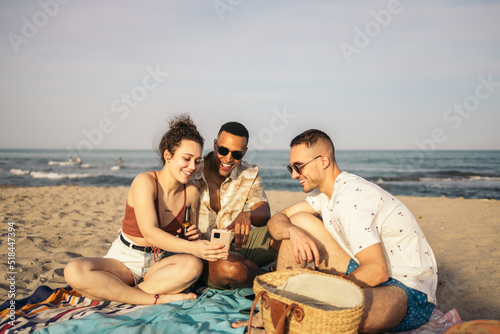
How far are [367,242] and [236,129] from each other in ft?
8.16

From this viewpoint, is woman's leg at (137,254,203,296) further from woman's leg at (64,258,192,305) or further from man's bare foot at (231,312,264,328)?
man's bare foot at (231,312,264,328)

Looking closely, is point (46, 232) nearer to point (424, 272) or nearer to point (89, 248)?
point (89, 248)

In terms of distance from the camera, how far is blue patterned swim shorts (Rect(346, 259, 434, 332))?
9.55ft

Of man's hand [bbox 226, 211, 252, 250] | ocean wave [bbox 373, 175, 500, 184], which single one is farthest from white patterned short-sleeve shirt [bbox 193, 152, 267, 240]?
ocean wave [bbox 373, 175, 500, 184]

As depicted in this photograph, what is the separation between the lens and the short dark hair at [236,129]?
4633 mm

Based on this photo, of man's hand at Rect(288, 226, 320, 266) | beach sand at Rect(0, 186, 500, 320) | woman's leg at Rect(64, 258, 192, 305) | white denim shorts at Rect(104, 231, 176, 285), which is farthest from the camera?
beach sand at Rect(0, 186, 500, 320)

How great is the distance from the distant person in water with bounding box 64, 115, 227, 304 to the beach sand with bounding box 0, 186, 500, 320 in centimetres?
103

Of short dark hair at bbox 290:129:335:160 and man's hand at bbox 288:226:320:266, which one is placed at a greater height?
short dark hair at bbox 290:129:335:160

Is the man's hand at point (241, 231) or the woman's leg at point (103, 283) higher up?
the man's hand at point (241, 231)

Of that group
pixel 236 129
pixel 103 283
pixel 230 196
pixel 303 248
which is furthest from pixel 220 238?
pixel 236 129

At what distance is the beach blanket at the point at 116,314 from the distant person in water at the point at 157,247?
0.16 metres

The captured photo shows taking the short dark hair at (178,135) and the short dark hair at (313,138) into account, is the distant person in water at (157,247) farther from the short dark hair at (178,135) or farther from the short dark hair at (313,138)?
the short dark hair at (313,138)

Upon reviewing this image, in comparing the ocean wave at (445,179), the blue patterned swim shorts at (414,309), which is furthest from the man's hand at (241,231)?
the ocean wave at (445,179)

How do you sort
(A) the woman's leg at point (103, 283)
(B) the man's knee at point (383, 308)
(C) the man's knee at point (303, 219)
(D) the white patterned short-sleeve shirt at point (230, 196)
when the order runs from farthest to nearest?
(D) the white patterned short-sleeve shirt at point (230, 196)
(C) the man's knee at point (303, 219)
(A) the woman's leg at point (103, 283)
(B) the man's knee at point (383, 308)
